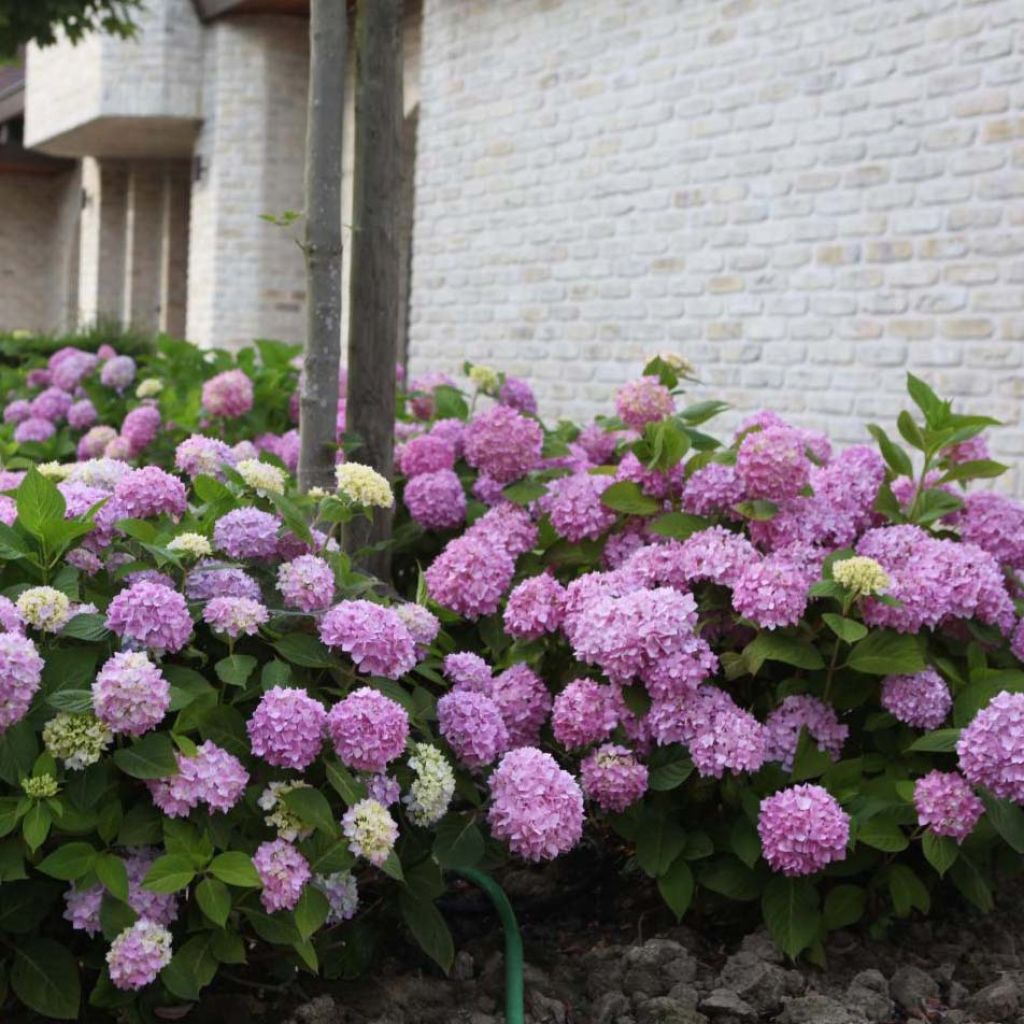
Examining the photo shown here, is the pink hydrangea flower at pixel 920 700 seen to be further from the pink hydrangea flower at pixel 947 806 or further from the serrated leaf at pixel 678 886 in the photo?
the serrated leaf at pixel 678 886

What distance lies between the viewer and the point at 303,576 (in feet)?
6.49

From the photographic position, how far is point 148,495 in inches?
81.7

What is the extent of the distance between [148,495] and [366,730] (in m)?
0.51

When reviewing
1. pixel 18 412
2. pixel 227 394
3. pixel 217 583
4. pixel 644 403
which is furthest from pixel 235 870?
pixel 18 412

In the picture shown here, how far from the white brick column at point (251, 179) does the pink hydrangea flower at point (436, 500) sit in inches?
372

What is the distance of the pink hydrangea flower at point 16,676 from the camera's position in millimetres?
1666

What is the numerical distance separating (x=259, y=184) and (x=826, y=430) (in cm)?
745

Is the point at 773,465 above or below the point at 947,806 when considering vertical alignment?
above

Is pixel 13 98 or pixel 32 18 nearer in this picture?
pixel 32 18

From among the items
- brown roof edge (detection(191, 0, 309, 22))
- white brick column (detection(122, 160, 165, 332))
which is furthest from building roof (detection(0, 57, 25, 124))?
brown roof edge (detection(191, 0, 309, 22))

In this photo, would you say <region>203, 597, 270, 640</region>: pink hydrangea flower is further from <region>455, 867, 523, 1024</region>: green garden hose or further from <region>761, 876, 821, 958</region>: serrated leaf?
<region>761, 876, 821, 958</region>: serrated leaf

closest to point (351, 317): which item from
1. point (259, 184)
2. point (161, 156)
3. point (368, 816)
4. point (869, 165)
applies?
point (368, 816)

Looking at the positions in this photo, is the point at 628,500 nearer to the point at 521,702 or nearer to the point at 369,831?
the point at 521,702

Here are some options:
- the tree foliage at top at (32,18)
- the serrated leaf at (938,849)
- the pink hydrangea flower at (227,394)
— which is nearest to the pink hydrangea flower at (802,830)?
Answer: the serrated leaf at (938,849)
